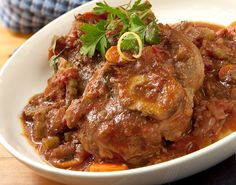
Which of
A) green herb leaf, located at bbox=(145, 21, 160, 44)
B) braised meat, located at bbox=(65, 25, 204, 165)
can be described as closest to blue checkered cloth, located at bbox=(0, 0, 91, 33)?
green herb leaf, located at bbox=(145, 21, 160, 44)

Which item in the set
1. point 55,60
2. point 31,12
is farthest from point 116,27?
point 31,12

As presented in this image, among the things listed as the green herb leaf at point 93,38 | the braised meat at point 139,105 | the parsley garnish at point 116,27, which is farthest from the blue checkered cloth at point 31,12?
the braised meat at point 139,105

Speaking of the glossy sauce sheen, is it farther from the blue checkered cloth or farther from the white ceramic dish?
the blue checkered cloth

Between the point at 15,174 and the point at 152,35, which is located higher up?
the point at 152,35

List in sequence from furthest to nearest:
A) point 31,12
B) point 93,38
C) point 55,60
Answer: point 31,12 < point 55,60 < point 93,38

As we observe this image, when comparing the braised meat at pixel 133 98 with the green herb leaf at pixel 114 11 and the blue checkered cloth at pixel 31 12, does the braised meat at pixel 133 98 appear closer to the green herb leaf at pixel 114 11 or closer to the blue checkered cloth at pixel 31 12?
the green herb leaf at pixel 114 11

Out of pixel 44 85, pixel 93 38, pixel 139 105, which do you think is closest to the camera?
pixel 139 105

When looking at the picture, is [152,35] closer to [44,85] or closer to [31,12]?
[44,85]

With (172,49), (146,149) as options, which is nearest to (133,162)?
(146,149)
